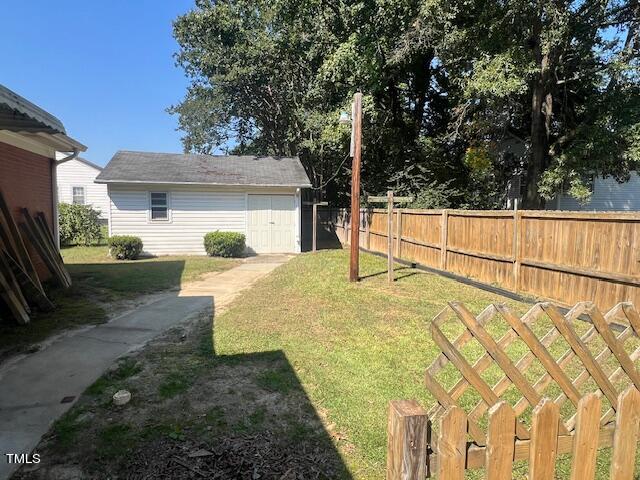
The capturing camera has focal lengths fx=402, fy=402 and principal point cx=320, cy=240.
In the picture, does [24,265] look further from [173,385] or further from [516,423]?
[516,423]

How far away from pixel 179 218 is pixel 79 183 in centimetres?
1387

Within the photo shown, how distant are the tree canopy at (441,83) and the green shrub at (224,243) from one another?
200 inches

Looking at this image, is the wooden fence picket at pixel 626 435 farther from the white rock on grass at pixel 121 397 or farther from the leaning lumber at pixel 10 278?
the leaning lumber at pixel 10 278

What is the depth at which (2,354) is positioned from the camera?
4398mm

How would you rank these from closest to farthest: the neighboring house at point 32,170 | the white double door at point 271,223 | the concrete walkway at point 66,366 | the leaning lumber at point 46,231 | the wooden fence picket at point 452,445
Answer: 1. the wooden fence picket at point 452,445
2. the concrete walkway at point 66,366
3. the neighboring house at point 32,170
4. the leaning lumber at point 46,231
5. the white double door at point 271,223

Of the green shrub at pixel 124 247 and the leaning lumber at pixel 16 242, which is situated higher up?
the leaning lumber at pixel 16 242

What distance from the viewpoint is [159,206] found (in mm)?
14672

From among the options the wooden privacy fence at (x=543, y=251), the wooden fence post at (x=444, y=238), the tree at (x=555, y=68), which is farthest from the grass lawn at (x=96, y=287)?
the tree at (x=555, y=68)

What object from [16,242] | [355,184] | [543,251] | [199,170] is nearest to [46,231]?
[16,242]

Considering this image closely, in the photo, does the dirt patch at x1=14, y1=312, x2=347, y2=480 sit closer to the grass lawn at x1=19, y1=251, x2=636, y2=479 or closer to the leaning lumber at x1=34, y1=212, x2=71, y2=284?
the grass lawn at x1=19, y1=251, x2=636, y2=479

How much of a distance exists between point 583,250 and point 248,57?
17739mm

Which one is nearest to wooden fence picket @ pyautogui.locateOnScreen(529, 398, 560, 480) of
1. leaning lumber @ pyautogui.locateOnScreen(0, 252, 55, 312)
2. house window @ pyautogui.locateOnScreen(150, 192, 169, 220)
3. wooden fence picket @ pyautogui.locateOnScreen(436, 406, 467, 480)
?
wooden fence picket @ pyautogui.locateOnScreen(436, 406, 467, 480)

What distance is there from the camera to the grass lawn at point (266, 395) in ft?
8.36

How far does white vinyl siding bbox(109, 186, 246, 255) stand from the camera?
1432cm
